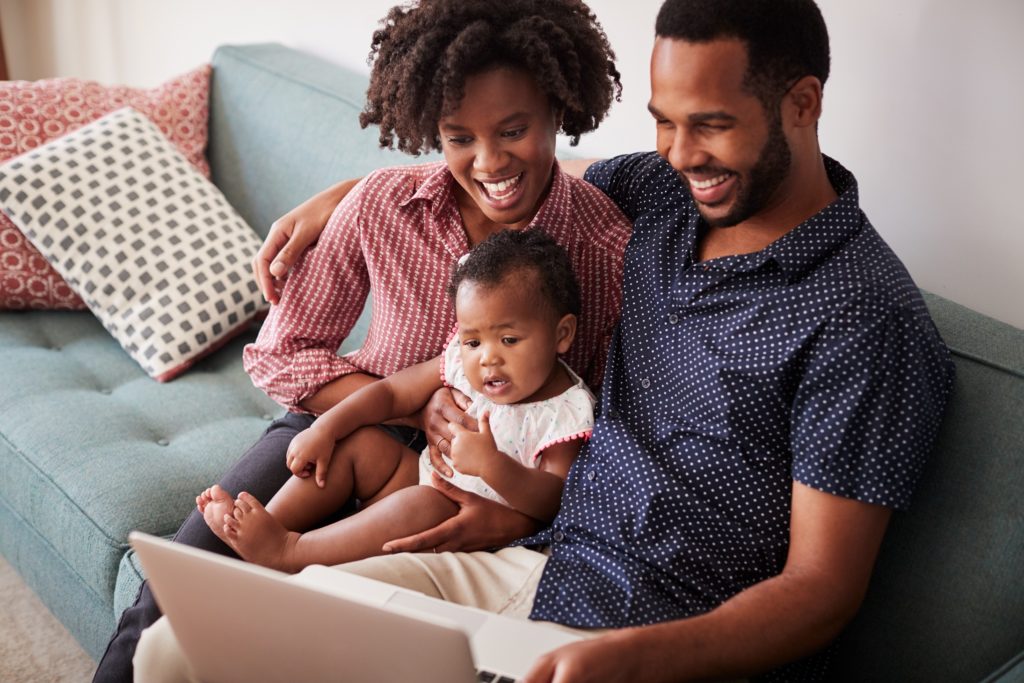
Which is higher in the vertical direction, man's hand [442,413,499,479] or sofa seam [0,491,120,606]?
man's hand [442,413,499,479]

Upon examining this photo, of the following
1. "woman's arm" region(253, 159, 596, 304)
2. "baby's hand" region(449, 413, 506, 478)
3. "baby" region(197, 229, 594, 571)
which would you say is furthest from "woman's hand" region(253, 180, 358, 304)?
"baby's hand" region(449, 413, 506, 478)

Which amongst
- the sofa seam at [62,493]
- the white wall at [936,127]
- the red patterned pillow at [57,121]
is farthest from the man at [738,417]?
the red patterned pillow at [57,121]

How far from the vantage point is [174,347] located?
2.36 m

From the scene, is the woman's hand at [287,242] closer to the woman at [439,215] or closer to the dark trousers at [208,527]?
the woman at [439,215]

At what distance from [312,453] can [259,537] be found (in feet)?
0.52

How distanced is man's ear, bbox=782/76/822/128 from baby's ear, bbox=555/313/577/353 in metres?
0.44

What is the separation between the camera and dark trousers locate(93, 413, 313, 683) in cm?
157

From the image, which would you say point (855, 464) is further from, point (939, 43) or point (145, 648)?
point (145, 648)

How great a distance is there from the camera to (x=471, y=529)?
1562mm

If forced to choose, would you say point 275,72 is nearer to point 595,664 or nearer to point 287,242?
point 287,242

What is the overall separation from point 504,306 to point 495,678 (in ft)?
1.78

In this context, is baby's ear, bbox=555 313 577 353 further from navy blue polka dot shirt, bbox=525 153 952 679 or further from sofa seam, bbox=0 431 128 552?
sofa seam, bbox=0 431 128 552

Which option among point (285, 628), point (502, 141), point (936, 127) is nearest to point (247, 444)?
point (502, 141)

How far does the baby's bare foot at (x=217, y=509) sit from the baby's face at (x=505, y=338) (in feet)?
1.33
